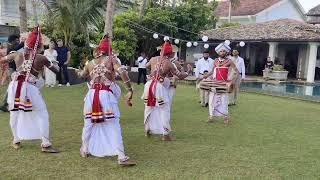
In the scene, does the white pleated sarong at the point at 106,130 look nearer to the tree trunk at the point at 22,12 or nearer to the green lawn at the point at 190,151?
the green lawn at the point at 190,151

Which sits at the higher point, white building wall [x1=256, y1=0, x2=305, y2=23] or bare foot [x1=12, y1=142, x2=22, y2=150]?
white building wall [x1=256, y1=0, x2=305, y2=23]

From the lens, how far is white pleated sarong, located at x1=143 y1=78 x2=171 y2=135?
7.79m

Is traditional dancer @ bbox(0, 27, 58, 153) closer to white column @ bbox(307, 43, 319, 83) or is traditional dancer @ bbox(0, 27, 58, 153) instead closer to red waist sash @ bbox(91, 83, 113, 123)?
red waist sash @ bbox(91, 83, 113, 123)

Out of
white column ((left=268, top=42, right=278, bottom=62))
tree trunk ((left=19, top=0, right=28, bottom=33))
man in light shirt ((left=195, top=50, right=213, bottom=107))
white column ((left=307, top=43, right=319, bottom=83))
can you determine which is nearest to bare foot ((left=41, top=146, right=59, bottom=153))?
man in light shirt ((left=195, top=50, right=213, bottom=107))

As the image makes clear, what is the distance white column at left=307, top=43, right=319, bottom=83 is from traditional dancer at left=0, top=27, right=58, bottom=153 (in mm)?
23301

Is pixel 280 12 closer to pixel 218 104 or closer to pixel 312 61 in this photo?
pixel 312 61

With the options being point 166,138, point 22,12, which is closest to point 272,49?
point 22,12

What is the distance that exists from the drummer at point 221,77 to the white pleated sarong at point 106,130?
4.06m

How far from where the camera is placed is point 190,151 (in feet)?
23.1

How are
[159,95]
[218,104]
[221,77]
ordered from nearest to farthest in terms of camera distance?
[159,95] → [221,77] → [218,104]

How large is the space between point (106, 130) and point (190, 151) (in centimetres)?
156

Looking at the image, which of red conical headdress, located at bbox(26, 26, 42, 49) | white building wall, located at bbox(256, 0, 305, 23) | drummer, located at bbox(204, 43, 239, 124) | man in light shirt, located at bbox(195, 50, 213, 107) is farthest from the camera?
white building wall, located at bbox(256, 0, 305, 23)

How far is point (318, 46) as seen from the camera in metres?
28.4

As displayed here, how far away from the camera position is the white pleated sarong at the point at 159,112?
7.79m
